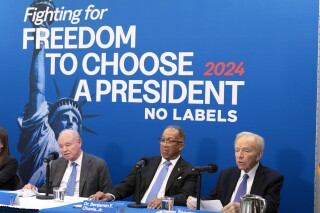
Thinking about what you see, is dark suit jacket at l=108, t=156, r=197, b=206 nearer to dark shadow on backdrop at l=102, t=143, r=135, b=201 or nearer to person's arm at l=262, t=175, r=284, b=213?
person's arm at l=262, t=175, r=284, b=213

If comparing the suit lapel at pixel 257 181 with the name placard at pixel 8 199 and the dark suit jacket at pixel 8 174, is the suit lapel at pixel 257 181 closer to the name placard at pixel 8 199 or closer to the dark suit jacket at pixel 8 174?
the name placard at pixel 8 199

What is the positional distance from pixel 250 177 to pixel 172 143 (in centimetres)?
77

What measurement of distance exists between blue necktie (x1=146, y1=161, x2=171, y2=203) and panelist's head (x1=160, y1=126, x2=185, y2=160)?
3.1 inches

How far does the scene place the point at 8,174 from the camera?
5.32 meters

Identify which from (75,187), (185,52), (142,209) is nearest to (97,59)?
(185,52)

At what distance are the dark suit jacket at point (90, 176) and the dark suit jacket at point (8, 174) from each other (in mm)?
469

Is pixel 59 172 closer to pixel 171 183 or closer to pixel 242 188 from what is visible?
pixel 171 183

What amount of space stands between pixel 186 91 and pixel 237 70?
1.70 ft

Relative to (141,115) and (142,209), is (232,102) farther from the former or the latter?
(142,209)

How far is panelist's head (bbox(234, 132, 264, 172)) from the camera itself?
430 centimetres

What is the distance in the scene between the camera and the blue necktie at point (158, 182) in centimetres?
481

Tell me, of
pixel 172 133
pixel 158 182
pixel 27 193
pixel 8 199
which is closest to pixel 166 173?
pixel 158 182

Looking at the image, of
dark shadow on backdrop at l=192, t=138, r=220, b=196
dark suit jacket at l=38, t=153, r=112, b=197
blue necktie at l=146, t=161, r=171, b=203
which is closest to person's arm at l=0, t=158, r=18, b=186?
dark suit jacket at l=38, t=153, r=112, b=197

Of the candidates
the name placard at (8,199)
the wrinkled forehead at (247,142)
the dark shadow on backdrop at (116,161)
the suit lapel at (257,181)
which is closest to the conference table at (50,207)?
the name placard at (8,199)
